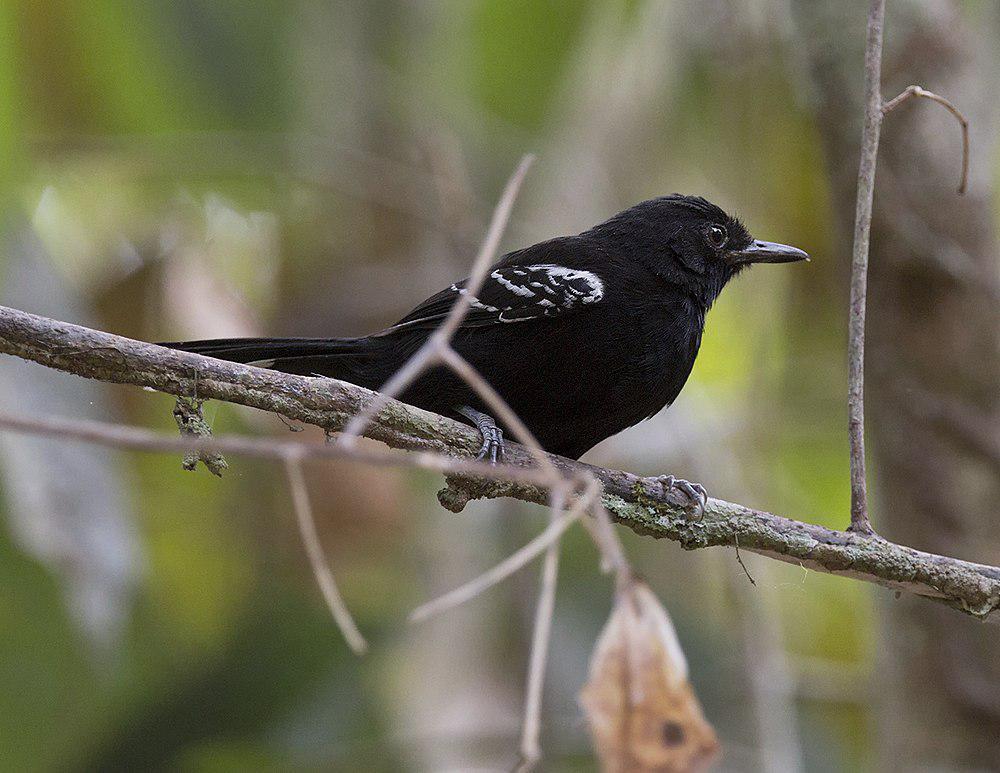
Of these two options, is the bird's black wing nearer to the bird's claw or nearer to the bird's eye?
the bird's eye

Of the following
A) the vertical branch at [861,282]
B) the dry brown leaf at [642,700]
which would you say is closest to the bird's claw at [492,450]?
the vertical branch at [861,282]

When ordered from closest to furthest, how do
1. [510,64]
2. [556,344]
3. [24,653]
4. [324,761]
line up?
[556,344] < [24,653] < [324,761] < [510,64]

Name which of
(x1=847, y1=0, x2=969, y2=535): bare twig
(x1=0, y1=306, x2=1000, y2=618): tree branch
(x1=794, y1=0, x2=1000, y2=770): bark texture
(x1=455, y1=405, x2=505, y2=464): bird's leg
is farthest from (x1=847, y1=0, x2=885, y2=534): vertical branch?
(x1=794, y1=0, x2=1000, y2=770): bark texture

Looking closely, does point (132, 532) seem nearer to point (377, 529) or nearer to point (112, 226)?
point (377, 529)

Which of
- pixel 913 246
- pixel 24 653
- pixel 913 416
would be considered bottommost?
pixel 24 653

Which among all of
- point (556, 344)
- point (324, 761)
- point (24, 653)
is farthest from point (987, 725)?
point (24, 653)

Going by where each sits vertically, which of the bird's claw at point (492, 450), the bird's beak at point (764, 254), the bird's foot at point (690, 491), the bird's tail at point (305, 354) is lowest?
the bird's foot at point (690, 491)

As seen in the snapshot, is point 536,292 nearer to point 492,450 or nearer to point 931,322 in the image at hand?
point 492,450

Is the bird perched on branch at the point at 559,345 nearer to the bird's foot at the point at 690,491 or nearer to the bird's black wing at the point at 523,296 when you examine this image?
the bird's black wing at the point at 523,296
